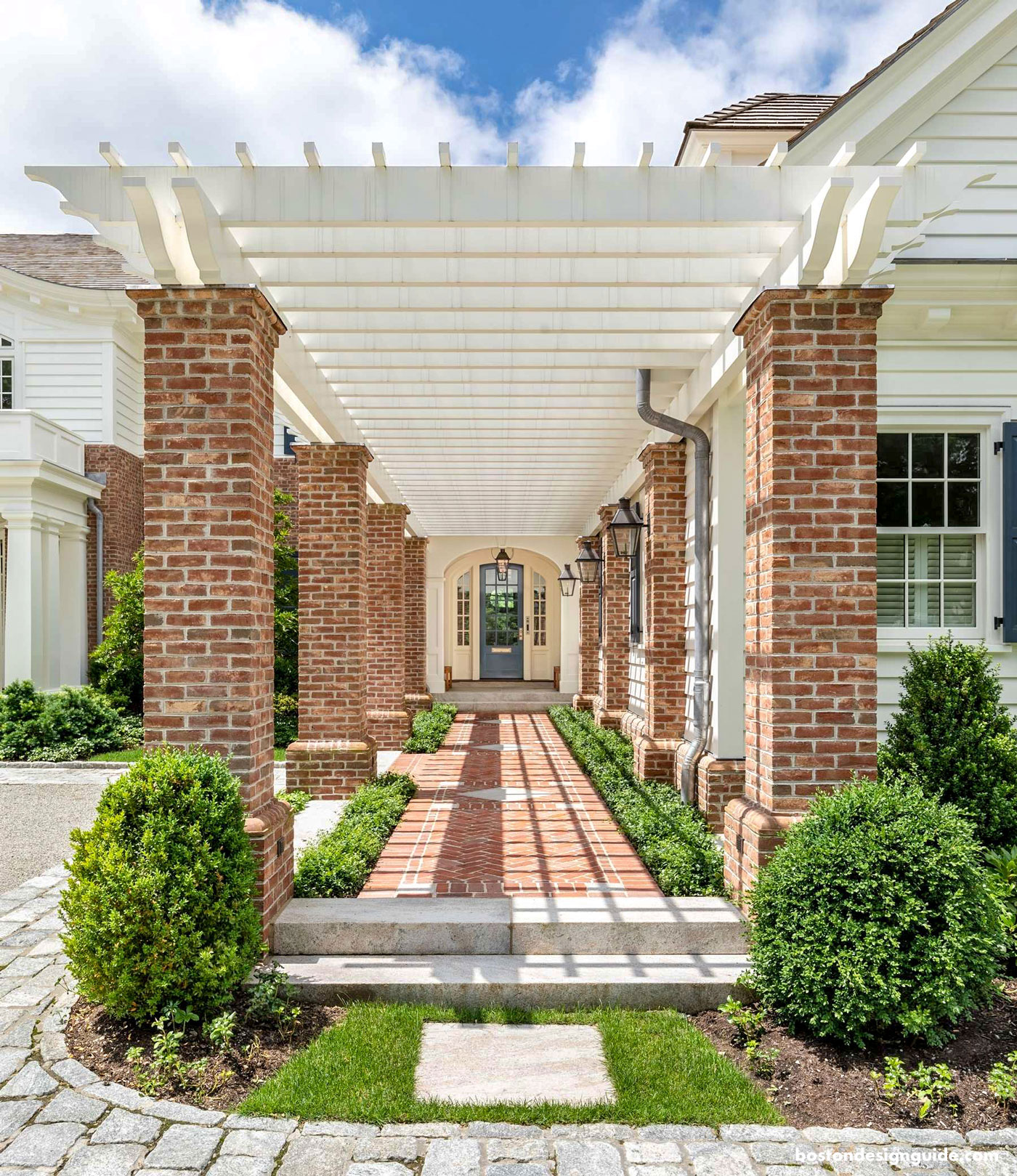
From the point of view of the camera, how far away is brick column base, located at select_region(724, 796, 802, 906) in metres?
4.05

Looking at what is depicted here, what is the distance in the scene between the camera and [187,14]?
5.02 meters

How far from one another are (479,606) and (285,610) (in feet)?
24.5

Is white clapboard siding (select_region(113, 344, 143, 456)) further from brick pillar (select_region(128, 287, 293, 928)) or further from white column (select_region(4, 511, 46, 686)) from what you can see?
brick pillar (select_region(128, 287, 293, 928))

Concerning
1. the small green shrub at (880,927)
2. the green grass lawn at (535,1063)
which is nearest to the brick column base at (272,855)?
the green grass lawn at (535,1063)

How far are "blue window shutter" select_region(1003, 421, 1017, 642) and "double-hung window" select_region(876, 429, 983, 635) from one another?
0.57ft

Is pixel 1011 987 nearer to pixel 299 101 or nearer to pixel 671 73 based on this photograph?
pixel 299 101

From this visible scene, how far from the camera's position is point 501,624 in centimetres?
2158

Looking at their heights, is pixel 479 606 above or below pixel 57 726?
above

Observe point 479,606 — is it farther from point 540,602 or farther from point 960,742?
point 960,742

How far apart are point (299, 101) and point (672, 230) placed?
2107 millimetres

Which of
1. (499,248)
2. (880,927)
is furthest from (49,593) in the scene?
(880,927)

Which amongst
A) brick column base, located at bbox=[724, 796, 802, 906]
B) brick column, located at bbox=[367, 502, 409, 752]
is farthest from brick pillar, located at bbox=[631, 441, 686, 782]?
brick column, located at bbox=[367, 502, 409, 752]

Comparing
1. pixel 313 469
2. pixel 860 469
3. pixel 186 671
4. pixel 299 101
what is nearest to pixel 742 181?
pixel 860 469

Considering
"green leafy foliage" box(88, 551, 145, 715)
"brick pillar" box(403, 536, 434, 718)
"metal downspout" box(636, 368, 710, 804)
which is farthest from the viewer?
"brick pillar" box(403, 536, 434, 718)
